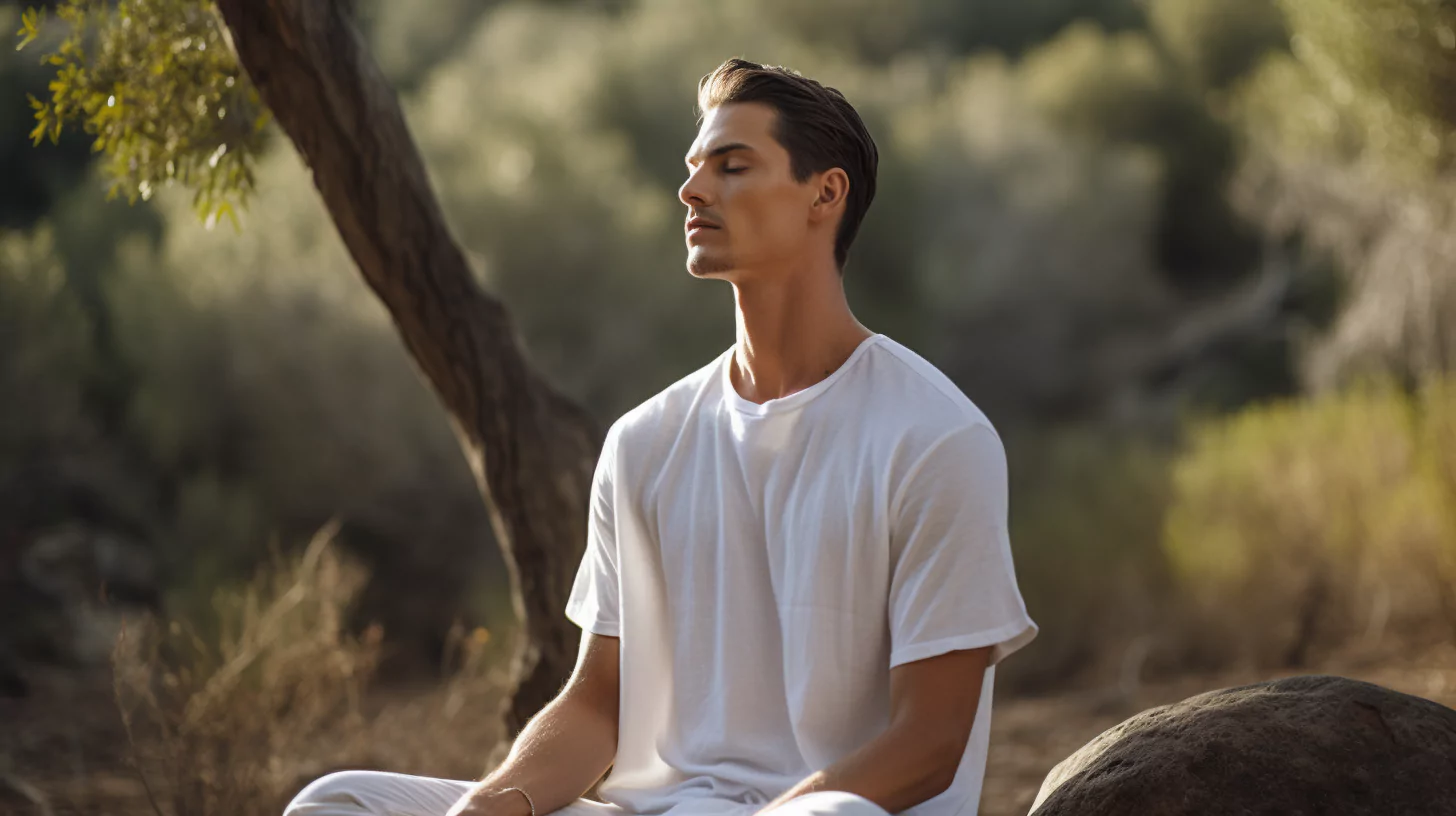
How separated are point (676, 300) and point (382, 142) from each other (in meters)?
5.85

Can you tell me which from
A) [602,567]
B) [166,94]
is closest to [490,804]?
[602,567]

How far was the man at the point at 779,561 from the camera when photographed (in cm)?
207

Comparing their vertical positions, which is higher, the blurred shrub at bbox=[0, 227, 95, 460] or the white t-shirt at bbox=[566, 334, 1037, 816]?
the blurred shrub at bbox=[0, 227, 95, 460]

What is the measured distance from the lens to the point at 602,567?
2.52 metres

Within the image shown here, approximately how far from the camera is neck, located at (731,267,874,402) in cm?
237

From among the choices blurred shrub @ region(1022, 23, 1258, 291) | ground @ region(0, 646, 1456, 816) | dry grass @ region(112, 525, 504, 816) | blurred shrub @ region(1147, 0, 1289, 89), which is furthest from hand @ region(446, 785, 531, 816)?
blurred shrub @ region(1147, 0, 1289, 89)

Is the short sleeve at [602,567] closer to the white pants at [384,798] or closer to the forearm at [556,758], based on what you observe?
the forearm at [556,758]

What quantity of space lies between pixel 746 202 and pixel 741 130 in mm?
118

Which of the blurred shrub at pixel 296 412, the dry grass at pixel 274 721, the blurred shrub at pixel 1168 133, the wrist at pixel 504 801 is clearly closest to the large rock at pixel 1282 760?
the wrist at pixel 504 801

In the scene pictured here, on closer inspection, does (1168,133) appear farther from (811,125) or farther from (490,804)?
(490,804)

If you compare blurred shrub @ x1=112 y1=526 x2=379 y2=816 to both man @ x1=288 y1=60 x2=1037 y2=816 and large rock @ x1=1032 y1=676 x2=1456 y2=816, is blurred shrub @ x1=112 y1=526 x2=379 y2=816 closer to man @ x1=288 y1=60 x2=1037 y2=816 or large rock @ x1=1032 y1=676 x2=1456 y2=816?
man @ x1=288 y1=60 x2=1037 y2=816

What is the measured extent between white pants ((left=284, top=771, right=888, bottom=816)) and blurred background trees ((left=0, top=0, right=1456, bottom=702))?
2.26m

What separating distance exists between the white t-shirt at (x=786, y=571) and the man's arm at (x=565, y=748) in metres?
0.04

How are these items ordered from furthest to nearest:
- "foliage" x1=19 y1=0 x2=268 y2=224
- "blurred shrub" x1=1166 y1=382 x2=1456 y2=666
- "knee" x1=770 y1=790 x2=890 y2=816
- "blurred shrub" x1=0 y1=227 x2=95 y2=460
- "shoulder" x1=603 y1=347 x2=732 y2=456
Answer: "blurred shrub" x1=1166 y1=382 x2=1456 y2=666 < "blurred shrub" x1=0 y1=227 x2=95 y2=460 < "foliage" x1=19 y1=0 x2=268 y2=224 < "shoulder" x1=603 y1=347 x2=732 y2=456 < "knee" x1=770 y1=790 x2=890 y2=816
